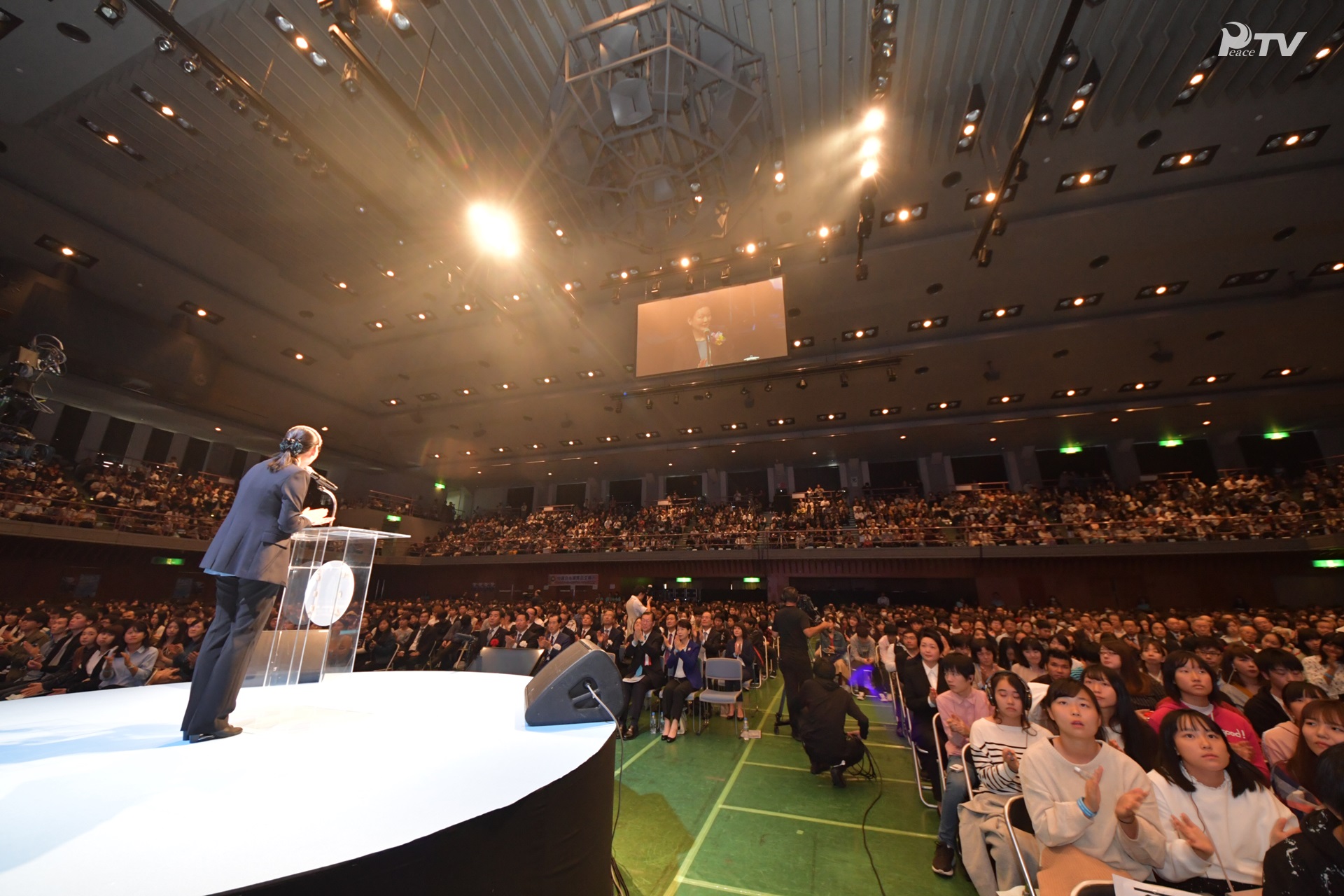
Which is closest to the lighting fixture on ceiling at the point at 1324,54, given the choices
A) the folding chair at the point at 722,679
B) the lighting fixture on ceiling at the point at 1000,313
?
the lighting fixture on ceiling at the point at 1000,313

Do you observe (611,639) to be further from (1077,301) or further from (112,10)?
(1077,301)

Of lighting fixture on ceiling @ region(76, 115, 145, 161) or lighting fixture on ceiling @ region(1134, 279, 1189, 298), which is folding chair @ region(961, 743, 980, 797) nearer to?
lighting fixture on ceiling @ region(1134, 279, 1189, 298)

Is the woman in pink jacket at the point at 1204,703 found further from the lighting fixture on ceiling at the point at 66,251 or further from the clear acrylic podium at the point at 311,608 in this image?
the lighting fixture on ceiling at the point at 66,251

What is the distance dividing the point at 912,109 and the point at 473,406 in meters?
14.2

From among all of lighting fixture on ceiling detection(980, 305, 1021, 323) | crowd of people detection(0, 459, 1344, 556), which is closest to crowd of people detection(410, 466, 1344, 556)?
crowd of people detection(0, 459, 1344, 556)

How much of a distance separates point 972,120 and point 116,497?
2089cm

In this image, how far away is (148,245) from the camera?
31.5 feet

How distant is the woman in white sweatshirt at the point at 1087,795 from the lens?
1.89 meters

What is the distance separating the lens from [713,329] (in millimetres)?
9125

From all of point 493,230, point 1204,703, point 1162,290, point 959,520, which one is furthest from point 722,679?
point 959,520

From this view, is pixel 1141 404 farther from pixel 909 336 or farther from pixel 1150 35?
pixel 1150 35

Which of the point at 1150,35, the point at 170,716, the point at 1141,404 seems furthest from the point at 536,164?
the point at 1141,404

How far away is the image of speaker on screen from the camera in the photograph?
8758 mm

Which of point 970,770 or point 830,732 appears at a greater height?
point 970,770
